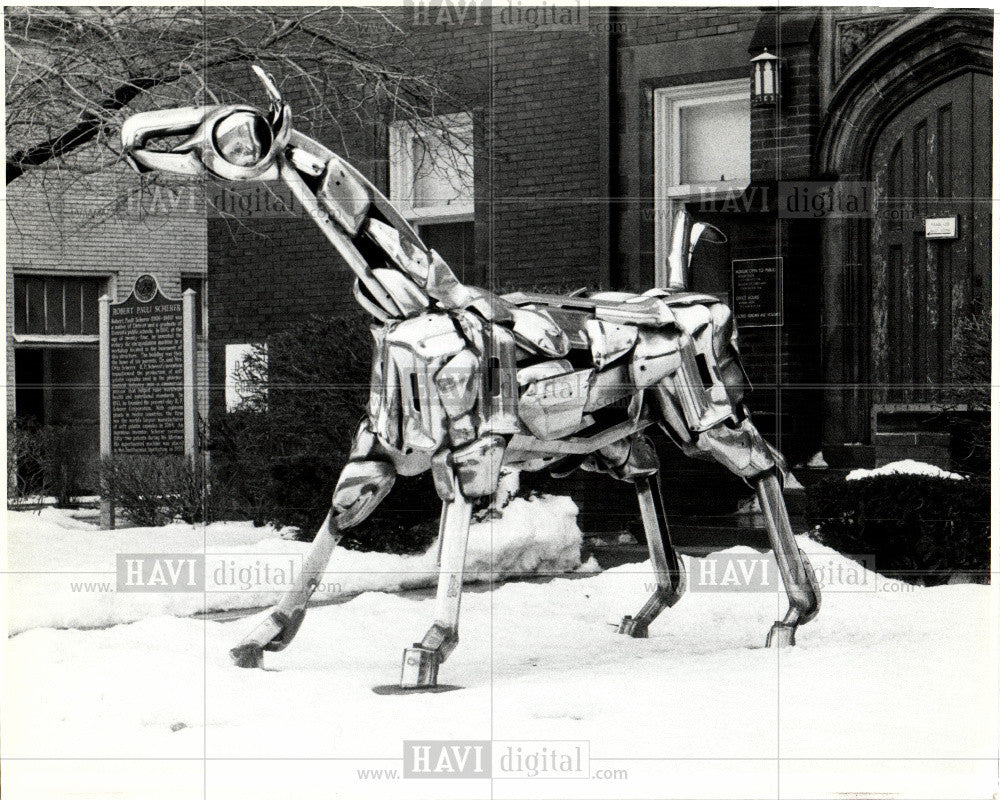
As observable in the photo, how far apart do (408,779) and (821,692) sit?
69.3 inches

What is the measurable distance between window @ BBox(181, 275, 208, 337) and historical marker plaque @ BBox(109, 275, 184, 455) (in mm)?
80

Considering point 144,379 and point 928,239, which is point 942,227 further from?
point 144,379

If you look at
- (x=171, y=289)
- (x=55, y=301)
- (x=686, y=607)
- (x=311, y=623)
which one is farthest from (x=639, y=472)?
(x=55, y=301)

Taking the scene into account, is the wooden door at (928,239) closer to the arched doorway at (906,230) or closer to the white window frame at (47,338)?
the arched doorway at (906,230)

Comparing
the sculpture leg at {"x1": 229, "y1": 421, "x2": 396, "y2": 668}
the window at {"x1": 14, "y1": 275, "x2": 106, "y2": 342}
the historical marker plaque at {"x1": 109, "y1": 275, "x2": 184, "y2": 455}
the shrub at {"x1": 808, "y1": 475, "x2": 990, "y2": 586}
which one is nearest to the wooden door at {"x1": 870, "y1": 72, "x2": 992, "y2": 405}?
the shrub at {"x1": 808, "y1": 475, "x2": 990, "y2": 586}

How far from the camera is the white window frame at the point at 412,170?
640cm

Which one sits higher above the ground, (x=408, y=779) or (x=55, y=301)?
(x=55, y=301)

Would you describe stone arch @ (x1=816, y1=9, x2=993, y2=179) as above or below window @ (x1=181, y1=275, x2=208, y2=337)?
above

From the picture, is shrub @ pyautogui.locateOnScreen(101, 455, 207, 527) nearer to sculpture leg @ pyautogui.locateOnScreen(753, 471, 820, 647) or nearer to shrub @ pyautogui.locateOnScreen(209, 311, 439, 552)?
shrub @ pyautogui.locateOnScreen(209, 311, 439, 552)

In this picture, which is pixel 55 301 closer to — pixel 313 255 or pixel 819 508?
pixel 313 255

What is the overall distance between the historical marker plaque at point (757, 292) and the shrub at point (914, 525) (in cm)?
85

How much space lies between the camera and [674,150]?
6.59m

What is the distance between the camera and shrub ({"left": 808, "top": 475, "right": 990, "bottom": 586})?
632 centimetres

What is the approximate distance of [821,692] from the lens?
5.72 metres
